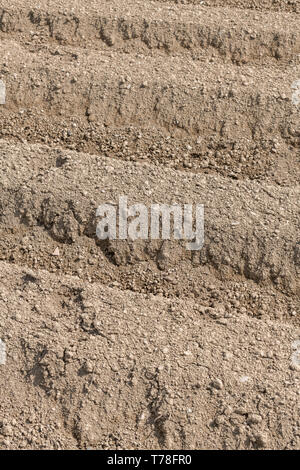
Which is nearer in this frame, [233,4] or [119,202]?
[119,202]

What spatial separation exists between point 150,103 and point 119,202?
1.19 m

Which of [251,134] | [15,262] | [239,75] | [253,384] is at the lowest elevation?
[253,384]

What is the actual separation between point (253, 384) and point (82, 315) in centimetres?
120

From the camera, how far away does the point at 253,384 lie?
3.78 metres

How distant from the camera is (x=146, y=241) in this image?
4.52m

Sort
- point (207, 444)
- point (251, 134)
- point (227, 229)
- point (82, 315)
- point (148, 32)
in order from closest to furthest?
point (207, 444) < point (82, 315) < point (227, 229) < point (251, 134) < point (148, 32)

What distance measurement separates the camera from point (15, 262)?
462cm

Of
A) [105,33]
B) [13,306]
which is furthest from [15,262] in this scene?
[105,33]

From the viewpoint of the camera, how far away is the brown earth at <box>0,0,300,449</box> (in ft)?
12.3

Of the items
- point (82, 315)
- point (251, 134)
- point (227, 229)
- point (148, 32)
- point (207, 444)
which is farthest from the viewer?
point (148, 32)

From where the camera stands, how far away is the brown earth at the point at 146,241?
3.76 metres
